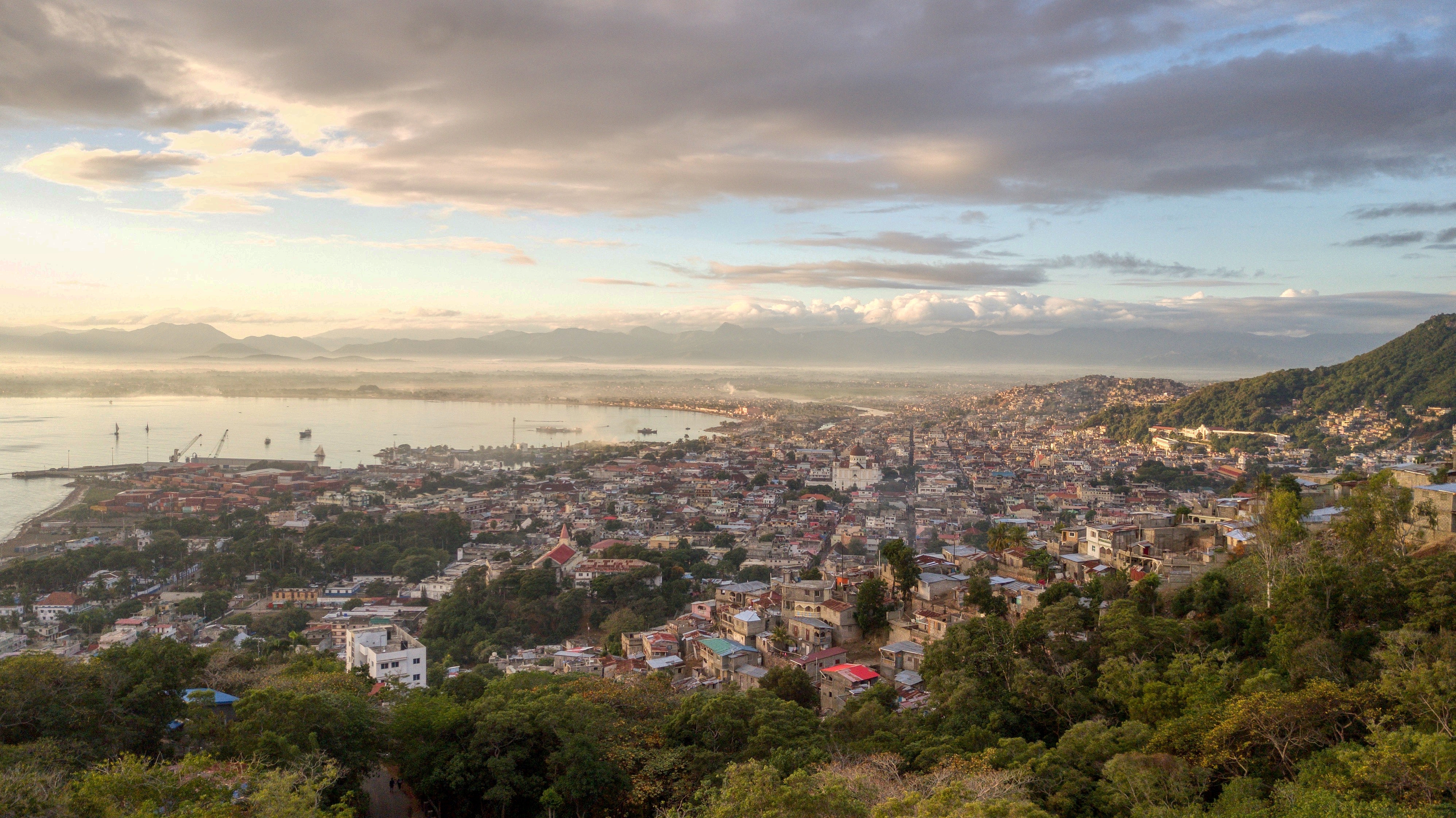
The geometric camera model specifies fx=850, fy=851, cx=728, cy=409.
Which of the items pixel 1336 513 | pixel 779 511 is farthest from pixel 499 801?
pixel 779 511

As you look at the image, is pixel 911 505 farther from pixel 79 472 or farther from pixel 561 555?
pixel 79 472

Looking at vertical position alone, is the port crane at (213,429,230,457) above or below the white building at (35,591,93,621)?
above

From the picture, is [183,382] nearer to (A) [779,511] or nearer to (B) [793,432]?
(B) [793,432]

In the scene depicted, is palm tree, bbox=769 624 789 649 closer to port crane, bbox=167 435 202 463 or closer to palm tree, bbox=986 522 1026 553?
palm tree, bbox=986 522 1026 553

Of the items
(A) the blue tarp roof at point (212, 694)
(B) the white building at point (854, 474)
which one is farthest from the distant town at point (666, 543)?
(A) the blue tarp roof at point (212, 694)

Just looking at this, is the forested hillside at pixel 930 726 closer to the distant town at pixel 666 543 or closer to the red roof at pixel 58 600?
the distant town at pixel 666 543

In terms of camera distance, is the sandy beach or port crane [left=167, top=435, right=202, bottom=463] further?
port crane [left=167, top=435, right=202, bottom=463]

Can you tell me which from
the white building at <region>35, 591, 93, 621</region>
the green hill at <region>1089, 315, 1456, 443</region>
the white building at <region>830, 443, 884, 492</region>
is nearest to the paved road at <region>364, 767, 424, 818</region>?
the white building at <region>35, 591, 93, 621</region>
